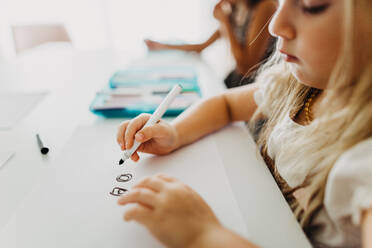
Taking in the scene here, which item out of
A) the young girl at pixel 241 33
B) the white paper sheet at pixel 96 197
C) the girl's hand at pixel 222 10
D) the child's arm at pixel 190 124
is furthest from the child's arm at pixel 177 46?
the white paper sheet at pixel 96 197

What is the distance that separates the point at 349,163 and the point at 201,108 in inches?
12.3

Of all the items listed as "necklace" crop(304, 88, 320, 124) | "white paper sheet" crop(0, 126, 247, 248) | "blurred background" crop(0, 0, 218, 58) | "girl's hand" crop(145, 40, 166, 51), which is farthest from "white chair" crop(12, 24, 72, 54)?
"necklace" crop(304, 88, 320, 124)

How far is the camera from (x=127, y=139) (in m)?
0.45

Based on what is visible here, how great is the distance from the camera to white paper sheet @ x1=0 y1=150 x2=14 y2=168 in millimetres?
461

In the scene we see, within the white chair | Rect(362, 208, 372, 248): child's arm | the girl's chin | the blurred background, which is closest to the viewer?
Rect(362, 208, 372, 248): child's arm

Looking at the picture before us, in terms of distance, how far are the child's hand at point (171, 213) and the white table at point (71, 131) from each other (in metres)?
0.06

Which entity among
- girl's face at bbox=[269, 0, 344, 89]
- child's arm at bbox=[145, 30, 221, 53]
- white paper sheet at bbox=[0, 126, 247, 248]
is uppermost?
girl's face at bbox=[269, 0, 344, 89]

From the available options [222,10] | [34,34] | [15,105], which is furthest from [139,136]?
[34,34]

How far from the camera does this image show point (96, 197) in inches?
15.3

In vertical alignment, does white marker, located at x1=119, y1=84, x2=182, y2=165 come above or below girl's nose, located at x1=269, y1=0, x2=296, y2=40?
below

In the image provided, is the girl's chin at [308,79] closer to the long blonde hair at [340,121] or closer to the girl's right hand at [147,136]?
the long blonde hair at [340,121]

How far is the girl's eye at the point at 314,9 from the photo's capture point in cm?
32

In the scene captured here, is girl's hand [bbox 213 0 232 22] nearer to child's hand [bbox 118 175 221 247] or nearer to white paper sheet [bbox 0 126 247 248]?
white paper sheet [bbox 0 126 247 248]

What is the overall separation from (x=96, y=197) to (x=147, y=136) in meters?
0.12
